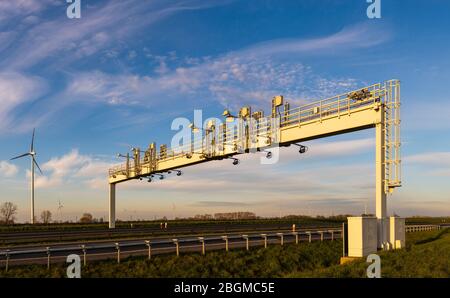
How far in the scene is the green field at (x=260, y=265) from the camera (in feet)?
60.6

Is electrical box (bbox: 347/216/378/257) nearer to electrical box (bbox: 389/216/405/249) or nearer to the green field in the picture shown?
the green field

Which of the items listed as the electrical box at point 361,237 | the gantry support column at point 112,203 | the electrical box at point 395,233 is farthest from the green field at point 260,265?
the gantry support column at point 112,203

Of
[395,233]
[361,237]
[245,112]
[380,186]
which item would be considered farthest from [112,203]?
[361,237]

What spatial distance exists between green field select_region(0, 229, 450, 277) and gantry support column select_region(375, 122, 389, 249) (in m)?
2.34

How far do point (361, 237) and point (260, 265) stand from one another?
17.4 ft

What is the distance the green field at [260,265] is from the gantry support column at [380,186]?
234 cm

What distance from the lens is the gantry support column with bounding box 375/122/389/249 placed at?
25.9m

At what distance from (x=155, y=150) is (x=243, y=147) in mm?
16496

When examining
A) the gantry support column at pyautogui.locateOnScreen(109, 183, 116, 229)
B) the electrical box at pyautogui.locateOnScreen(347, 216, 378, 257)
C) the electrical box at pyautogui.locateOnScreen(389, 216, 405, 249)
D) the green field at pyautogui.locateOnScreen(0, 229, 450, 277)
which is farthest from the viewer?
the gantry support column at pyautogui.locateOnScreen(109, 183, 116, 229)

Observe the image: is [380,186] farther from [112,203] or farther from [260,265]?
[112,203]

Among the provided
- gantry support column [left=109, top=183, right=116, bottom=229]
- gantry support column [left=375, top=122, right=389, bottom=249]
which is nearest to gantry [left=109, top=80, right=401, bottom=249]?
gantry support column [left=375, top=122, right=389, bottom=249]

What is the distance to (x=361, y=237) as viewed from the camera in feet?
78.9

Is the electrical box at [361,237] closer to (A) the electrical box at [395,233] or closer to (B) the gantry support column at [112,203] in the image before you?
(A) the electrical box at [395,233]
